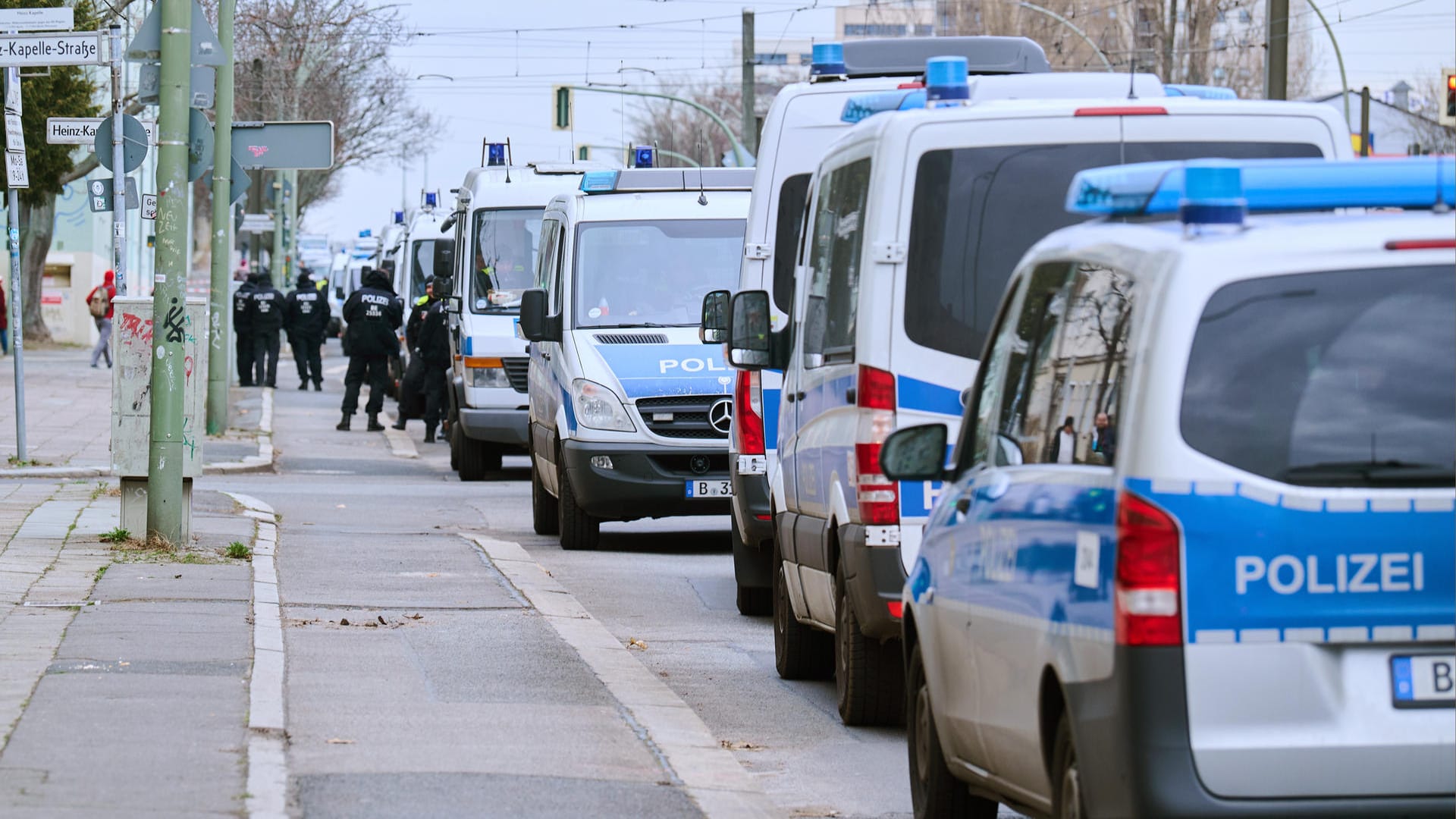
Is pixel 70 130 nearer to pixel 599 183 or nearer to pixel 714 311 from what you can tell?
pixel 599 183

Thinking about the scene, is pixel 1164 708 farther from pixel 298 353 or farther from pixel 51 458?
pixel 298 353

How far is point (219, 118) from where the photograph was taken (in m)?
26.0

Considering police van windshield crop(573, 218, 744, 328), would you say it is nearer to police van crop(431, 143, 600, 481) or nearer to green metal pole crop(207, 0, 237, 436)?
police van crop(431, 143, 600, 481)

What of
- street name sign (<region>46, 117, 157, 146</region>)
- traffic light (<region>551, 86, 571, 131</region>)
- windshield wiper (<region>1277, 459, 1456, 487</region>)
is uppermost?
traffic light (<region>551, 86, 571, 131</region>)

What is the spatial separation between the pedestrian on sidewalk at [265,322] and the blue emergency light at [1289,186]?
114ft

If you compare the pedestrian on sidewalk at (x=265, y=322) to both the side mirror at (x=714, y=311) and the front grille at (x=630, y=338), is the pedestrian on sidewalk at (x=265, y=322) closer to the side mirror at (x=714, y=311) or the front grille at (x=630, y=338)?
the front grille at (x=630, y=338)

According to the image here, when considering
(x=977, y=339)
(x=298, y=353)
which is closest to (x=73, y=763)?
(x=977, y=339)

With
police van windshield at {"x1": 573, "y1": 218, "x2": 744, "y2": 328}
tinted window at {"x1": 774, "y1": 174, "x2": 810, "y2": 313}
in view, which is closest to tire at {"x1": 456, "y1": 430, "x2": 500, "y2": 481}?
police van windshield at {"x1": 573, "y1": 218, "x2": 744, "y2": 328}

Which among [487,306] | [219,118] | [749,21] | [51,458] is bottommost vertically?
[51,458]

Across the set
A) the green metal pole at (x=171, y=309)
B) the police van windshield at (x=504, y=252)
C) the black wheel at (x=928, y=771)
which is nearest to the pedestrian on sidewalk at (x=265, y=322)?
the police van windshield at (x=504, y=252)

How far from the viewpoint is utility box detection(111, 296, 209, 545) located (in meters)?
13.6

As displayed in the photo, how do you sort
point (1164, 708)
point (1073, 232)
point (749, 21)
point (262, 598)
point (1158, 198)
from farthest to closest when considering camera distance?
point (749, 21)
point (262, 598)
point (1073, 232)
point (1158, 198)
point (1164, 708)

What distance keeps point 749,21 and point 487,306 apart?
24.3m

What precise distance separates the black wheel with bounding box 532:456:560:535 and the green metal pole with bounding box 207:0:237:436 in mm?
9380
